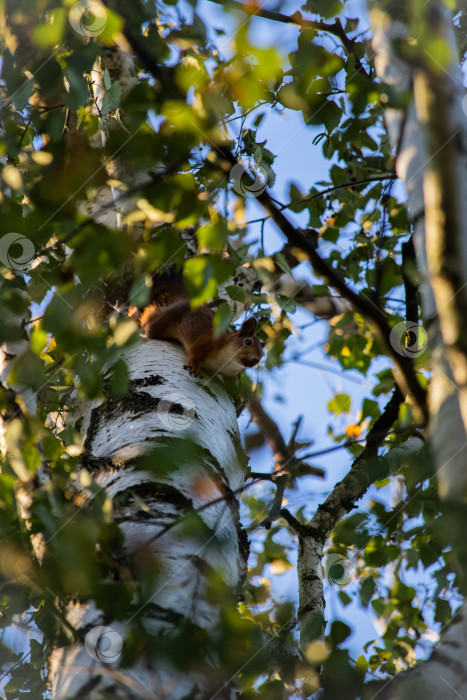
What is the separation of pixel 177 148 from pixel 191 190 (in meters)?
0.08

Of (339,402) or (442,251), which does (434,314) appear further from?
(339,402)

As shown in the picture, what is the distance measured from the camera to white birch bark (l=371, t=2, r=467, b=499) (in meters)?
0.77

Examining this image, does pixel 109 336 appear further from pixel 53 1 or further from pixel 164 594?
pixel 53 1

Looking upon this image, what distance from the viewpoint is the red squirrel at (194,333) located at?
124 inches

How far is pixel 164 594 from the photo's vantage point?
1022 millimetres

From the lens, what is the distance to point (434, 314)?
77 cm
